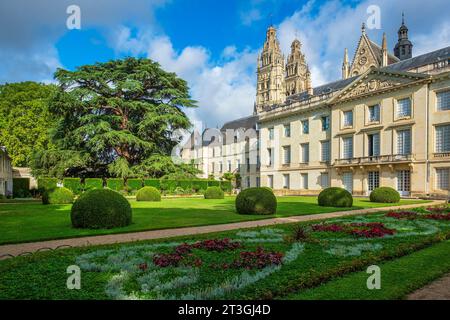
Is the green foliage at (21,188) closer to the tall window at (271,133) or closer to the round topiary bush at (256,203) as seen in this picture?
the round topiary bush at (256,203)

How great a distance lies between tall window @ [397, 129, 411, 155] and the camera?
28.6 metres

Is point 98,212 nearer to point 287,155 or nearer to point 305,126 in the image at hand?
point 305,126

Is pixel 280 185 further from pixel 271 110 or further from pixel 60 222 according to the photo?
pixel 60 222

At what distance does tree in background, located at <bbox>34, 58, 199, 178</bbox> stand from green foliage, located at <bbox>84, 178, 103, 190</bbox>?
1.62 metres

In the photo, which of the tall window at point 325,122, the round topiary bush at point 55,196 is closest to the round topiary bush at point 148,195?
the round topiary bush at point 55,196

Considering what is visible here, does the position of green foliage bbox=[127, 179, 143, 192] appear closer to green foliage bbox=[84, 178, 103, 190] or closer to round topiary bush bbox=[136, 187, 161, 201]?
green foliage bbox=[84, 178, 103, 190]

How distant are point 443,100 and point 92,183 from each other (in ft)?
107

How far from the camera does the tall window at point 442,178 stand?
84.6 feet

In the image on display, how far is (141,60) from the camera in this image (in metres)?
33.1

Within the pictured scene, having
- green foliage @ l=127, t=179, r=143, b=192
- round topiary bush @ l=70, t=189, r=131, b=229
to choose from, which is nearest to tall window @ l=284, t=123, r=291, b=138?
→ green foliage @ l=127, t=179, r=143, b=192

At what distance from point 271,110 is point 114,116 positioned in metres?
21.4

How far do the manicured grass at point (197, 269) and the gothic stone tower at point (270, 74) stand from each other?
65895 millimetres
